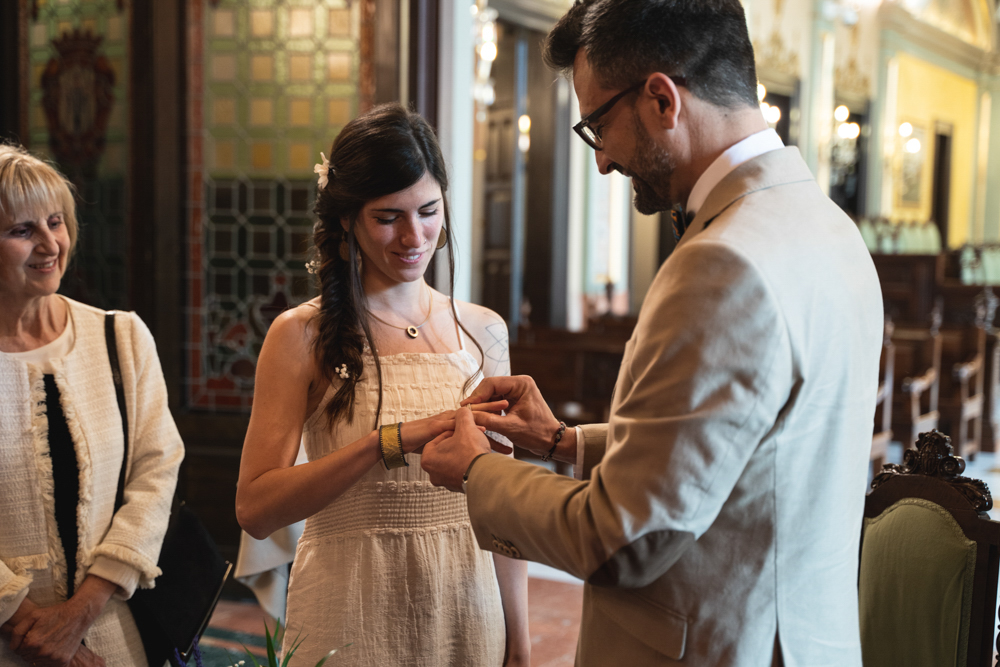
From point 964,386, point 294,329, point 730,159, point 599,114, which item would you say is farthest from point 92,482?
point 964,386

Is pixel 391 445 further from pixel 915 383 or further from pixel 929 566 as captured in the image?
pixel 915 383

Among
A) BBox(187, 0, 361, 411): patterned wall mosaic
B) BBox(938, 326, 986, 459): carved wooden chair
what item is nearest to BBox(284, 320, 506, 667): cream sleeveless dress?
BBox(187, 0, 361, 411): patterned wall mosaic

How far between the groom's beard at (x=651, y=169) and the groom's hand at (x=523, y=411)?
435 mm

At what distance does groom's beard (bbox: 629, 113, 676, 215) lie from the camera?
126cm

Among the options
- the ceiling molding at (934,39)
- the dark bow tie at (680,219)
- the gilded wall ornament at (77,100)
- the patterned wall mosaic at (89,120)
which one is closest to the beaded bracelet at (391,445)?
the dark bow tie at (680,219)

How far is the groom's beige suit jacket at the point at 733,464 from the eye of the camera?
1.06 meters

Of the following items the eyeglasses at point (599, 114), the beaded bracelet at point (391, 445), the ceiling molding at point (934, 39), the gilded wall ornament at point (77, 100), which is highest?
the ceiling molding at point (934, 39)

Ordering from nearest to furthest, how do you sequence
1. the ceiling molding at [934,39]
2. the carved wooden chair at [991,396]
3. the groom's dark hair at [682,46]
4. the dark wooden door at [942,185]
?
the groom's dark hair at [682,46], the carved wooden chair at [991,396], the ceiling molding at [934,39], the dark wooden door at [942,185]

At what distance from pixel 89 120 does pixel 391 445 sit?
321 cm

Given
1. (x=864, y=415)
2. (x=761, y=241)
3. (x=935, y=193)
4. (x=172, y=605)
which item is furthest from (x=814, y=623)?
(x=935, y=193)

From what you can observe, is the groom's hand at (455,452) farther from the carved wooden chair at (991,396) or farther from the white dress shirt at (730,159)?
the carved wooden chair at (991,396)

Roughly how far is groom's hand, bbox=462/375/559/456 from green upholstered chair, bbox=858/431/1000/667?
0.70 metres

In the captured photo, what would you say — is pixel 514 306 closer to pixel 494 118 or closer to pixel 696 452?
pixel 494 118

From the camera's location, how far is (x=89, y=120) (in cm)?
404
